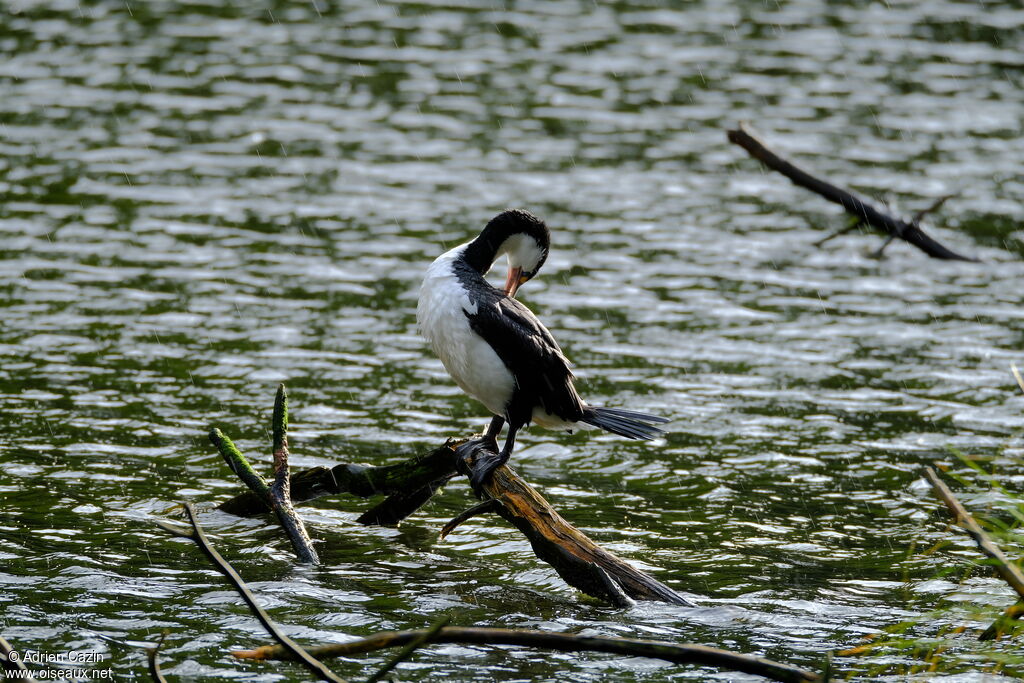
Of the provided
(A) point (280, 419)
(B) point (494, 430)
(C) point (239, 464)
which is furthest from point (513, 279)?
(C) point (239, 464)

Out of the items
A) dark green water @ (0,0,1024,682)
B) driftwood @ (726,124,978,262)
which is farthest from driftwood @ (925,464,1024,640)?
driftwood @ (726,124,978,262)

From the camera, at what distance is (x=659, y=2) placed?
A: 2202cm

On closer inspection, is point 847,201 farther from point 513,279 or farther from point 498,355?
point 498,355

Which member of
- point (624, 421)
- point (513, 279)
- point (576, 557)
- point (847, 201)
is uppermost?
point (847, 201)

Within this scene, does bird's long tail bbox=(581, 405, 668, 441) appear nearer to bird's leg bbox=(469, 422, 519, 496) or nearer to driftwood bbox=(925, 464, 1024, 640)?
bird's leg bbox=(469, 422, 519, 496)

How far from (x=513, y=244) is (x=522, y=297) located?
15.1 ft

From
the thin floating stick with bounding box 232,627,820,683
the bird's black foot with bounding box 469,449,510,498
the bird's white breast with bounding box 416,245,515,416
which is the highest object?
the bird's white breast with bounding box 416,245,515,416

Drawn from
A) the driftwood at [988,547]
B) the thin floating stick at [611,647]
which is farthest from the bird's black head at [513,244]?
the thin floating stick at [611,647]

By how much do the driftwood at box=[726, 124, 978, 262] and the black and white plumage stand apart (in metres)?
3.44

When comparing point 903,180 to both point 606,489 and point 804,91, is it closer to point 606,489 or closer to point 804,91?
point 804,91


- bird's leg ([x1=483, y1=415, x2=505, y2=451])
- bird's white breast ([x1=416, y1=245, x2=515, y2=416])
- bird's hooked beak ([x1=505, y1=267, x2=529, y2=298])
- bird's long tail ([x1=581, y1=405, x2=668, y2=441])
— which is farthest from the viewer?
bird's hooked beak ([x1=505, y1=267, x2=529, y2=298])

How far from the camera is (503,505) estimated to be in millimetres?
7117

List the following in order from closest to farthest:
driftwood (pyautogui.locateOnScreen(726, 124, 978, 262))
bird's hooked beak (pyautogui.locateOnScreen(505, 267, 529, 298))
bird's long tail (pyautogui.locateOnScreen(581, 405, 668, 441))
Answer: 1. bird's long tail (pyautogui.locateOnScreen(581, 405, 668, 441))
2. bird's hooked beak (pyautogui.locateOnScreen(505, 267, 529, 298))
3. driftwood (pyautogui.locateOnScreen(726, 124, 978, 262))

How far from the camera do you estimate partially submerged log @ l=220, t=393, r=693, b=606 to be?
692 centimetres
